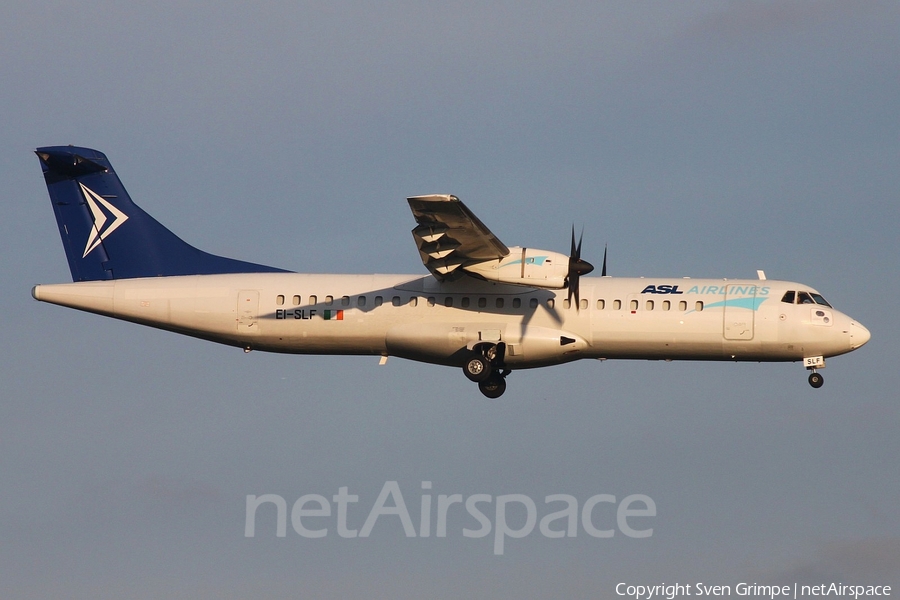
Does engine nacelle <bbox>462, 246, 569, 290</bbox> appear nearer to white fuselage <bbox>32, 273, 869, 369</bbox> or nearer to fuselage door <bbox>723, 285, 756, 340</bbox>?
white fuselage <bbox>32, 273, 869, 369</bbox>

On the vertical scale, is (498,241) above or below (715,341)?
above

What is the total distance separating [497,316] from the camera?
29.4 m

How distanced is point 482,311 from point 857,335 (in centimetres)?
996

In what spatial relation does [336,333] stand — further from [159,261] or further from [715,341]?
[715,341]

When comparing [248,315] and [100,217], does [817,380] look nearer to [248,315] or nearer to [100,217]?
[248,315]

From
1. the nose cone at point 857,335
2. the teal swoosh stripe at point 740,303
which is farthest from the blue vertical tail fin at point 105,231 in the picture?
the nose cone at point 857,335

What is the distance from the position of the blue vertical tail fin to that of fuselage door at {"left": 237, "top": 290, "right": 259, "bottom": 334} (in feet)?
4.99

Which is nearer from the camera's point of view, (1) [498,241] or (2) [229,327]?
(1) [498,241]

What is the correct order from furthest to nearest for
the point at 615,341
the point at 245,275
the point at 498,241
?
the point at 245,275
the point at 615,341
the point at 498,241

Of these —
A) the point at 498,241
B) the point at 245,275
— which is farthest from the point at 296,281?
the point at 498,241

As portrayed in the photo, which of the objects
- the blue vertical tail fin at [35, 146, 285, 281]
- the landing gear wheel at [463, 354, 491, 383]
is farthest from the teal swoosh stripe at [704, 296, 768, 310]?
the blue vertical tail fin at [35, 146, 285, 281]

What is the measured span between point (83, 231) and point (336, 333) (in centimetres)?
860

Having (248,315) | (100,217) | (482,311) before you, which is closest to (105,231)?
(100,217)

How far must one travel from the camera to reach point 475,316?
2942 cm
